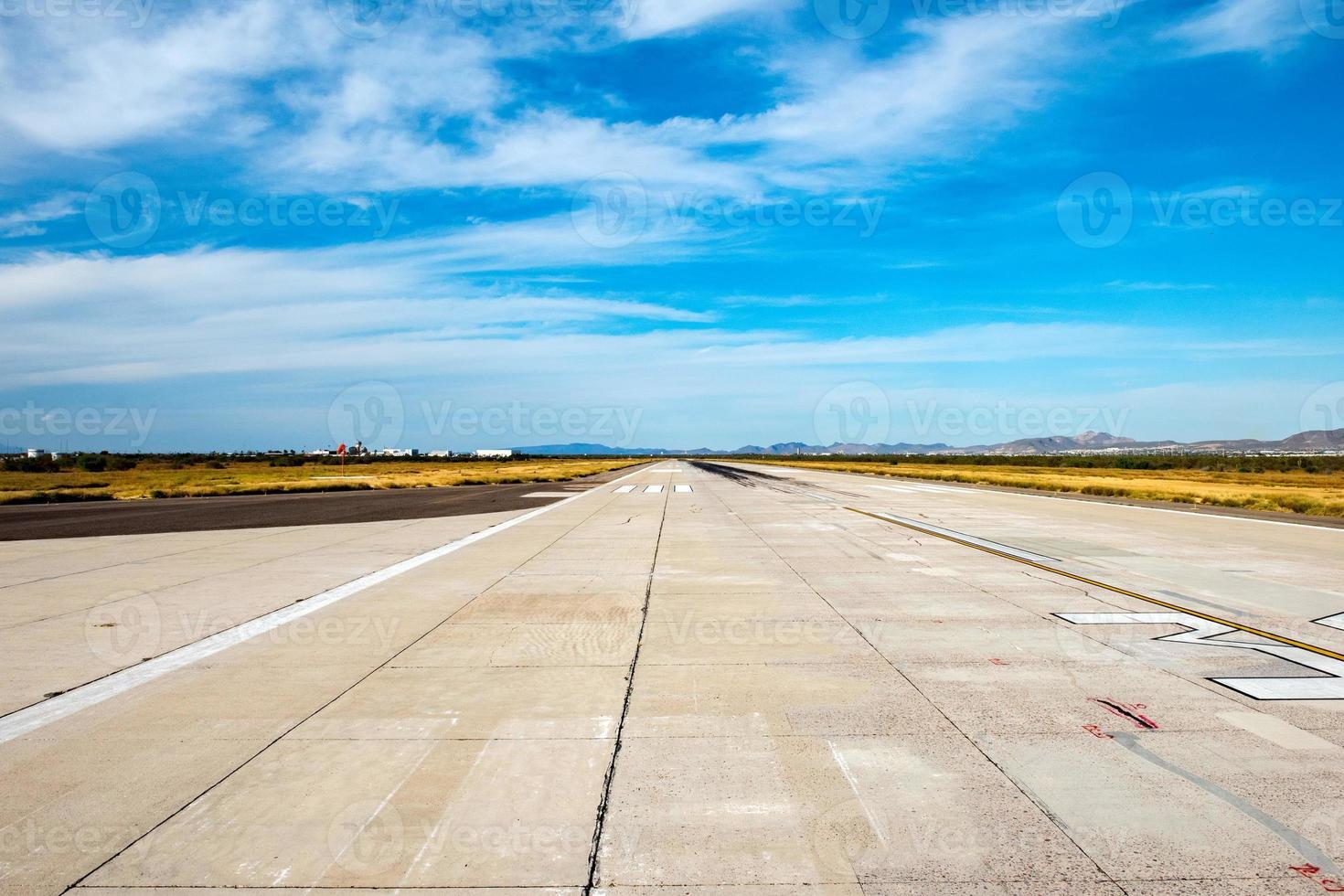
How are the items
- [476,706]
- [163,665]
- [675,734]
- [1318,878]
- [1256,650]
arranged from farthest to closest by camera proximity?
[1256,650] → [163,665] → [476,706] → [675,734] → [1318,878]

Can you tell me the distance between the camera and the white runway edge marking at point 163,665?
538 centimetres

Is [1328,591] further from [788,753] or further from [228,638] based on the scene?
[228,638]

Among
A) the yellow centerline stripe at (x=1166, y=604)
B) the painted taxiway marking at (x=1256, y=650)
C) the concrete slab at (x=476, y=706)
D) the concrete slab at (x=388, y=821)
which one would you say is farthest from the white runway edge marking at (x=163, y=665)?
the yellow centerline stripe at (x=1166, y=604)

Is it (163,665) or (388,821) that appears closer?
(388,821)

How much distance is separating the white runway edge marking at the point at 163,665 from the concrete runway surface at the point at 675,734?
40 millimetres

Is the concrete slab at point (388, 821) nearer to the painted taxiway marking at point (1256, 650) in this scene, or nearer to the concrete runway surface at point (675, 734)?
the concrete runway surface at point (675, 734)

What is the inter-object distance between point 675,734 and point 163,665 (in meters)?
4.89

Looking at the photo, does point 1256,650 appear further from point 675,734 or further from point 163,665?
point 163,665

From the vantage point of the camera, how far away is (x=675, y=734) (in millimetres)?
4984

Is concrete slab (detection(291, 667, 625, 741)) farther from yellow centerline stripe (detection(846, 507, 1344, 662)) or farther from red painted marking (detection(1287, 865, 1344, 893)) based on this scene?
yellow centerline stripe (detection(846, 507, 1344, 662))

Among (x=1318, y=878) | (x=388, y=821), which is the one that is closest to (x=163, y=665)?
(x=388, y=821)

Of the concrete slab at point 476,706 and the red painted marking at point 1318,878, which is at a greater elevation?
the concrete slab at point 476,706

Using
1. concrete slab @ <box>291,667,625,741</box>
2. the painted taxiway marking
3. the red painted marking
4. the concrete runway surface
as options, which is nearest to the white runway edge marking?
the concrete runway surface

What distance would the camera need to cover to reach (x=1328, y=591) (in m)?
9.98
